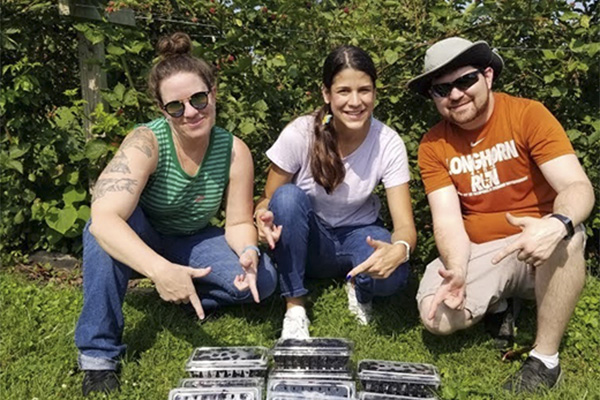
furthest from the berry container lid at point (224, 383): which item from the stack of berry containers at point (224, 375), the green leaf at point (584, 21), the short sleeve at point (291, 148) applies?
the green leaf at point (584, 21)

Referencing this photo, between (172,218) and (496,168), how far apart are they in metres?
1.62

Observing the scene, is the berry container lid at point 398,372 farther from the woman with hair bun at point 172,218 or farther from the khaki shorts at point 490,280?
the woman with hair bun at point 172,218

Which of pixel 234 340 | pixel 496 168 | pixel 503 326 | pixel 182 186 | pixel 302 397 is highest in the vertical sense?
pixel 182 186

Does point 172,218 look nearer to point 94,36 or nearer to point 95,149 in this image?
point 95,149

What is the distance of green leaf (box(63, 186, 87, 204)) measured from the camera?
387 centimetres

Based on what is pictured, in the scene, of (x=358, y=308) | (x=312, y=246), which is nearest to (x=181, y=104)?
(x=312, y=246)

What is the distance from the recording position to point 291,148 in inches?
117

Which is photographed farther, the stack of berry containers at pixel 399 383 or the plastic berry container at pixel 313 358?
the plastic berry container at pixel 313 358

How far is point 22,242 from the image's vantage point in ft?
13.5

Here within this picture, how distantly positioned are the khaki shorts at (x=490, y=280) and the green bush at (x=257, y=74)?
2.79ft

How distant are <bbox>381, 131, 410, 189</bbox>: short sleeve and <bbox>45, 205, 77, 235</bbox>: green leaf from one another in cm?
210

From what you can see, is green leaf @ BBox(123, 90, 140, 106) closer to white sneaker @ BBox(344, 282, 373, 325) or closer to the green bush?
the green bush

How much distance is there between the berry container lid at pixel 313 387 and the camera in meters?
2.24

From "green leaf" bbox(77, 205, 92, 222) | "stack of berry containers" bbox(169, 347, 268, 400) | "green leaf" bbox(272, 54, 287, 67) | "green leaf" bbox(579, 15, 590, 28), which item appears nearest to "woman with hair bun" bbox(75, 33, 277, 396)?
"stack of berry containers" bbox(169, 347, 268, 400)
